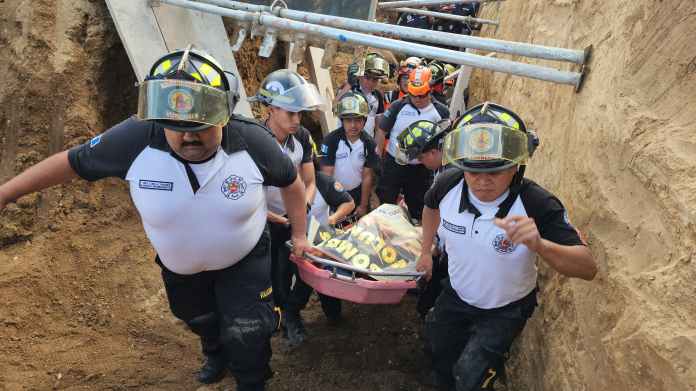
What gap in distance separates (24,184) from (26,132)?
3.00 m

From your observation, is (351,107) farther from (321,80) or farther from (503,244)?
(321,80)

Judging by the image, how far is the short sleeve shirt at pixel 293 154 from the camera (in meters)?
4.16

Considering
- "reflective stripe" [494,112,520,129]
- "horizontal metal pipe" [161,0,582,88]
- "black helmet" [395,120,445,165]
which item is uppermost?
"horizontal metal pipe" [161,0,582,88]

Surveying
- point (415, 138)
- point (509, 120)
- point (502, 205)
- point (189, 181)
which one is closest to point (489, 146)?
point (509, 120)

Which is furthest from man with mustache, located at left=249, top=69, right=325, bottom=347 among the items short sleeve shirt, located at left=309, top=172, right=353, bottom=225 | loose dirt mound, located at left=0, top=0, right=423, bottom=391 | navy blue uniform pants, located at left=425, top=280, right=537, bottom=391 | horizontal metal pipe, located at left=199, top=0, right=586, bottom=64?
navy blue uniform pants, located at left=425, top=280, right=537, bottom=391

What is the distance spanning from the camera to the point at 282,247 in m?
4.29

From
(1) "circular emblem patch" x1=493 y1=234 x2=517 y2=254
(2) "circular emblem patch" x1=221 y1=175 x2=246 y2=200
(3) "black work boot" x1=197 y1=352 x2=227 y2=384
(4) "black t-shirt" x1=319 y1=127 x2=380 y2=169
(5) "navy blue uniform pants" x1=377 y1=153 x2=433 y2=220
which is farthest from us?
(5) "navy blue uniform pants" x1=377 y1=153 x2=433 y2=220

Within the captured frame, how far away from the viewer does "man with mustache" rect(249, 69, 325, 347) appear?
13.5ft

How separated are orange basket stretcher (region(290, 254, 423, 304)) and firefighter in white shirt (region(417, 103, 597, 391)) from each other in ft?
0.93

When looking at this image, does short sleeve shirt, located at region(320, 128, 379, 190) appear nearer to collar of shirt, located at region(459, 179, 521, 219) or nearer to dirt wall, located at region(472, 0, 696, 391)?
dirt wall, located at region(472, 0, 696, 391)

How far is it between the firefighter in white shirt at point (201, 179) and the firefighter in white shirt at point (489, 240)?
103 centimetres

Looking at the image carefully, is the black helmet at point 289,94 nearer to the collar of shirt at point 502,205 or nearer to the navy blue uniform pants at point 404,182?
the collar of shirt at point 502,205

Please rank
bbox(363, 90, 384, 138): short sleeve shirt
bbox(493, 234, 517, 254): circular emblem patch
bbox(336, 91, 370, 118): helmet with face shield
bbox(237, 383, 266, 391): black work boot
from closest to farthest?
bbox(493, 234, 517, 254): circular emblem patch
bbox(237, 383, 266, 391): black work boot
bbox(336, 91, 370, 118): helmet with face shield
bbox(363, 90, 384, 138): short sleeve shirt

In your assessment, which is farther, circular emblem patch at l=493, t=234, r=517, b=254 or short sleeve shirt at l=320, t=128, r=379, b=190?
short sleeve shirt at l=320, t=128, r=379, b=190
